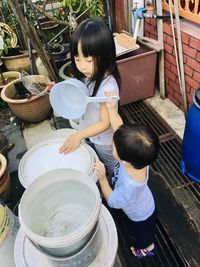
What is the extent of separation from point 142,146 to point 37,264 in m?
0.85

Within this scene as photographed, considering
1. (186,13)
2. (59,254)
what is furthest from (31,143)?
(186,13)

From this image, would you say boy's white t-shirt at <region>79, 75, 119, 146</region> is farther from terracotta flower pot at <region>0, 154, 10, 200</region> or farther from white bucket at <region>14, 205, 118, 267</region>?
terracotta flower pot at <region>0, 154, 10, 200</region>

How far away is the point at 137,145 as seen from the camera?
3.90ft

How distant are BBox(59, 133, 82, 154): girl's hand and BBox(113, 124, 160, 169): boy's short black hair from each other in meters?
0.47

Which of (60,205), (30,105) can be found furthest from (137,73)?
(60,205)

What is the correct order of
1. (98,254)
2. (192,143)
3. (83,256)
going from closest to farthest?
(83,256) < (98,254) < (192,143)

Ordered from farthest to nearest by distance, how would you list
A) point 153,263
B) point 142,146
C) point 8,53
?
point 8,53 → point 153,263 → point 142,146

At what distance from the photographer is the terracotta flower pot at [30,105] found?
309cm

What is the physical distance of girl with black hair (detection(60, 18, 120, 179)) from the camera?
1.38 meters

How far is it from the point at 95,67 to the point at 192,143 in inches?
44.4

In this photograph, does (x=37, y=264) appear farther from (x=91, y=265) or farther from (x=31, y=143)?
(x=31, y=143)

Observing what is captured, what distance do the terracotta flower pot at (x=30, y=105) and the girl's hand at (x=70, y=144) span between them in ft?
5.30

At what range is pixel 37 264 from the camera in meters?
1.28

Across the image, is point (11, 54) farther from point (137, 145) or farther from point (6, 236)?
point (137, 145)
